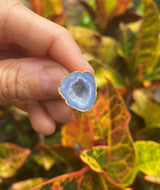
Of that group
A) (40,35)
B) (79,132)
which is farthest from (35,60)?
(79,132)

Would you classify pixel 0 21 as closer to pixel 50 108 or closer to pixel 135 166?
pixel 50 108

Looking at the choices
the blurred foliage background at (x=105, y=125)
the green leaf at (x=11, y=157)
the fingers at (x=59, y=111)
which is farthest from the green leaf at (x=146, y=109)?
the green leaf at (x=11, y=157)

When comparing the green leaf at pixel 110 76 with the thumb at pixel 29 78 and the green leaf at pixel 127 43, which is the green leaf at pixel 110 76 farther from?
the thumb at pixel 29 78

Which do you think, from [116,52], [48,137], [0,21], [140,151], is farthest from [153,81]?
[0,21]

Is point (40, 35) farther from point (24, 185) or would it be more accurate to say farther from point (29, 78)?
point (24, 185)

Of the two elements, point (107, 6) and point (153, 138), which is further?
point (107, 6)

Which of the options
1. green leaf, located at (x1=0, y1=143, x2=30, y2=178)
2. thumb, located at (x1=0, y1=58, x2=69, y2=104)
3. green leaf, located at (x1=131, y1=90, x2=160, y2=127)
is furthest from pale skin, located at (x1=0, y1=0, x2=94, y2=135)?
green leaf, located at (x1=131, y1=90, x2=160, y2=127)
